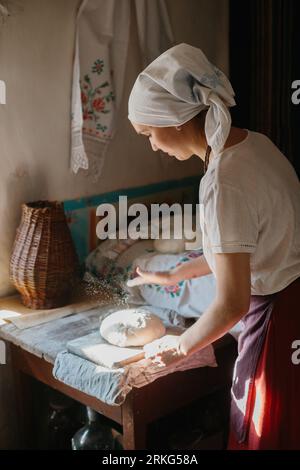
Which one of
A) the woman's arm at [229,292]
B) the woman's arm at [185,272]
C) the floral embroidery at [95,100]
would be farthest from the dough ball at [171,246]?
the woman's arm at [229,292]

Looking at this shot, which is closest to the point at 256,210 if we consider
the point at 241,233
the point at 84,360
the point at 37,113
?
the point at 241,233

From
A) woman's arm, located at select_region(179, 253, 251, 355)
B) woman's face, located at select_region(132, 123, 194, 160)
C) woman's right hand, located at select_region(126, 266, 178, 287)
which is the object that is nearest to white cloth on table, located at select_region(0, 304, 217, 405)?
woman's right hand, located at select_region(126, 266, 178, 287)

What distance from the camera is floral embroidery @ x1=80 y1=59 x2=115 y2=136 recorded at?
7.15 ft

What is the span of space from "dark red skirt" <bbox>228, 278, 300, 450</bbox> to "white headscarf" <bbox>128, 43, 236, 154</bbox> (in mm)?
425

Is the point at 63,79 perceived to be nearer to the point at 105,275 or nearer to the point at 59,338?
the point at 105,275

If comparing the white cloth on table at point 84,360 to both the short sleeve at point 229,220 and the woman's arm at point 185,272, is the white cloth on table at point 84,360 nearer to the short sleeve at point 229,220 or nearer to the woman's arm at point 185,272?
the woman's arm at point 185,272

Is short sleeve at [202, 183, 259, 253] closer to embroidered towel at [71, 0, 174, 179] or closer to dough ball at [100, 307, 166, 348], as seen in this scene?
dough ball at [100, 307, 166, 348]

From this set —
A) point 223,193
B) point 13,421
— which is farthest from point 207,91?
point 13,421

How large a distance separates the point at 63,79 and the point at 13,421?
4.04 feet

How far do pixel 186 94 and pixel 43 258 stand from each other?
33.2 inches

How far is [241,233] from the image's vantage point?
1.30 m

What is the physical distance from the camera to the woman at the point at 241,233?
1.31 meters

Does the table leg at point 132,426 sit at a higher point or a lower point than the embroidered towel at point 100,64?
lower

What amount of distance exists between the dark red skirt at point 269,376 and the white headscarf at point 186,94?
42cm
